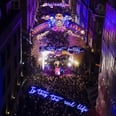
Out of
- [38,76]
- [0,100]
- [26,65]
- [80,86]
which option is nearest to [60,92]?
[80,86]

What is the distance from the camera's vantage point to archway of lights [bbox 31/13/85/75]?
65.6m

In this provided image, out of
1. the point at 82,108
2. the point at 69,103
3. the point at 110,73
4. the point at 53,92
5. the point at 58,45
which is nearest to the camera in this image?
the point at 110,73

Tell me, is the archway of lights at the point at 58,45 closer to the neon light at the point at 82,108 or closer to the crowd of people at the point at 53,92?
the crowd of people at the point at 53,92

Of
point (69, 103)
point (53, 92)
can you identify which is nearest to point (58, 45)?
point (53, 92)

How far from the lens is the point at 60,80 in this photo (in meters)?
57.5

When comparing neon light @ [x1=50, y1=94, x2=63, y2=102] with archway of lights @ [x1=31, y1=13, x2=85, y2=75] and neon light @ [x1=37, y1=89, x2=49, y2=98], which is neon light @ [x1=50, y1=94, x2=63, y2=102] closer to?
neon light @ [x1=37, y1=89, x2=49, y2=98]

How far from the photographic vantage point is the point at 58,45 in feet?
261

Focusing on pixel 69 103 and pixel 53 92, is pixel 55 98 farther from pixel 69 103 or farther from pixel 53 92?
pixel 53 92

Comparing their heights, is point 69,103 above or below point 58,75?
above

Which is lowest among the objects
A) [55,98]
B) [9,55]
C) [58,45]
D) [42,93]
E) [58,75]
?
[58,45]

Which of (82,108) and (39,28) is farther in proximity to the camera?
(39,28)

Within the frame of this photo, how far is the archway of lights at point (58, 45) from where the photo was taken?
6562 cm

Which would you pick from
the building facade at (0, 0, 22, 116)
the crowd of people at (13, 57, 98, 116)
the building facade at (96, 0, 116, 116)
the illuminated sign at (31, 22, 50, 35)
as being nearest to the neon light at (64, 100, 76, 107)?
the crowd of people at (13, 57, 98, 116)

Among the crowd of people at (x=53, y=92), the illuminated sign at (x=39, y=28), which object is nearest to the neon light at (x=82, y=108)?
the crowd of people at (x=53, y=92)
